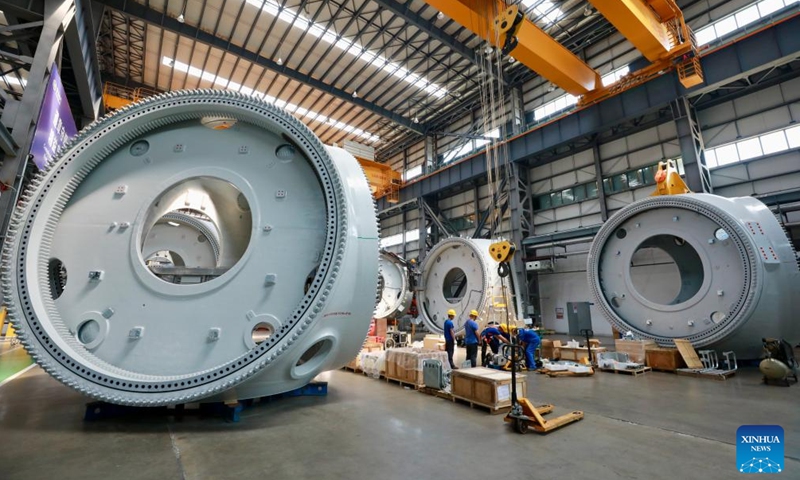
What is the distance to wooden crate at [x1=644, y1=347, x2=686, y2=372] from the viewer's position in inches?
253

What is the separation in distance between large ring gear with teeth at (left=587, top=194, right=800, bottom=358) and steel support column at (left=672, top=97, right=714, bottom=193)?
416cm

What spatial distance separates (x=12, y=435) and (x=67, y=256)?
65.1 inches

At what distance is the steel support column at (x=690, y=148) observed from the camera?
35.7 feet

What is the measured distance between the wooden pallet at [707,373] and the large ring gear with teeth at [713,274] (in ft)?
2.27

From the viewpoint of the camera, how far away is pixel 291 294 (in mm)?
3844

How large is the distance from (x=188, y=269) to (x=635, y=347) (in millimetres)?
7595

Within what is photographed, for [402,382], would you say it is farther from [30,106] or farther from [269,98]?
[269,98]

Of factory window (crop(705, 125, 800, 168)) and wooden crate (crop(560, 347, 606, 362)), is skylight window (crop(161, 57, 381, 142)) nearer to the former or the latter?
wooden crate (crop(560, 347, 606, 362))

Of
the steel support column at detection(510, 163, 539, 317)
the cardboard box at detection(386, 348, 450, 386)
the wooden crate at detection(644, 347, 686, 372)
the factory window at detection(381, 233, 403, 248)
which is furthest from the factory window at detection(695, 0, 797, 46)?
the factory window at detection(381, 233, 403, 248)

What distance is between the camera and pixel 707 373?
19.2 ft

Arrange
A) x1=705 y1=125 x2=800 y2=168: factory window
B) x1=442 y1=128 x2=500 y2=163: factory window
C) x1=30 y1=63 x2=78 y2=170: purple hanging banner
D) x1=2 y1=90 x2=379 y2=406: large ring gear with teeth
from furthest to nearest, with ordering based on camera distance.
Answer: x1=442 y1=128 x2=500 y2=163: factory window
x1=705 y1=125 x2=800 y2=168: factory window
x1=30 y1=63 x2=78 y2=170: purple hanging banner
x1=2 y1=90 x2=379 y2=406: large ring gear with teeth

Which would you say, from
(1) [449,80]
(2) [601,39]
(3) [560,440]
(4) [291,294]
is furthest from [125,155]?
(2) [601,39]

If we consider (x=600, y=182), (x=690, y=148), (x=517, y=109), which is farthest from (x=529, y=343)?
(x=517, y=109)

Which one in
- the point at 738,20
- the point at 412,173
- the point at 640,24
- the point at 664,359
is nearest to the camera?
the point at 664,359
